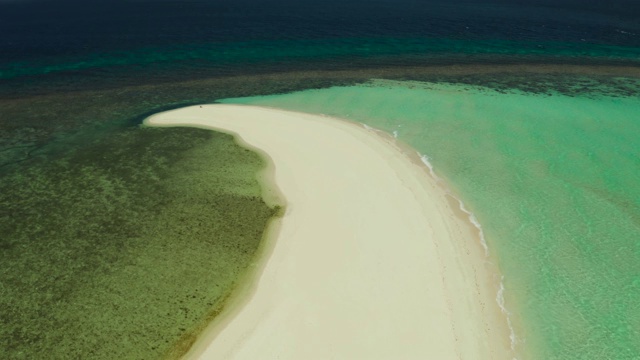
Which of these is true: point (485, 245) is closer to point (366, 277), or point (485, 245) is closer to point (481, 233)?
point (481, 233)

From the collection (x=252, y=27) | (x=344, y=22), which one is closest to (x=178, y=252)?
(x=252, y=27)

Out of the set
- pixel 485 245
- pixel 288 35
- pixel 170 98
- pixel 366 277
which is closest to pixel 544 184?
pixel 485 245

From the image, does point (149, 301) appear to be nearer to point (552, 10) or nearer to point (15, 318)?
point (15, 318)

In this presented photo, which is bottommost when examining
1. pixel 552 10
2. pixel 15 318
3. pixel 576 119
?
pixel 15 318

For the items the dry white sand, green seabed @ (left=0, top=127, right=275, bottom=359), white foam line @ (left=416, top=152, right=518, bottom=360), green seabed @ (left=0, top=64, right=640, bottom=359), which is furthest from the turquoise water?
green seabed @ (left=0, top=127, right=275, bottom=359)

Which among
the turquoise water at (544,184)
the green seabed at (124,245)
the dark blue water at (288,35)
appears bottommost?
the green seabed at (124,245)

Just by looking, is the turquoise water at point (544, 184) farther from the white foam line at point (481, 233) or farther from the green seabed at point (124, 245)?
the green seabed at point (124, 245)

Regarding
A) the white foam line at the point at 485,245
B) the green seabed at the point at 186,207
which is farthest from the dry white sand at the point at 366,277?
the green seabed at the point at 186,207
